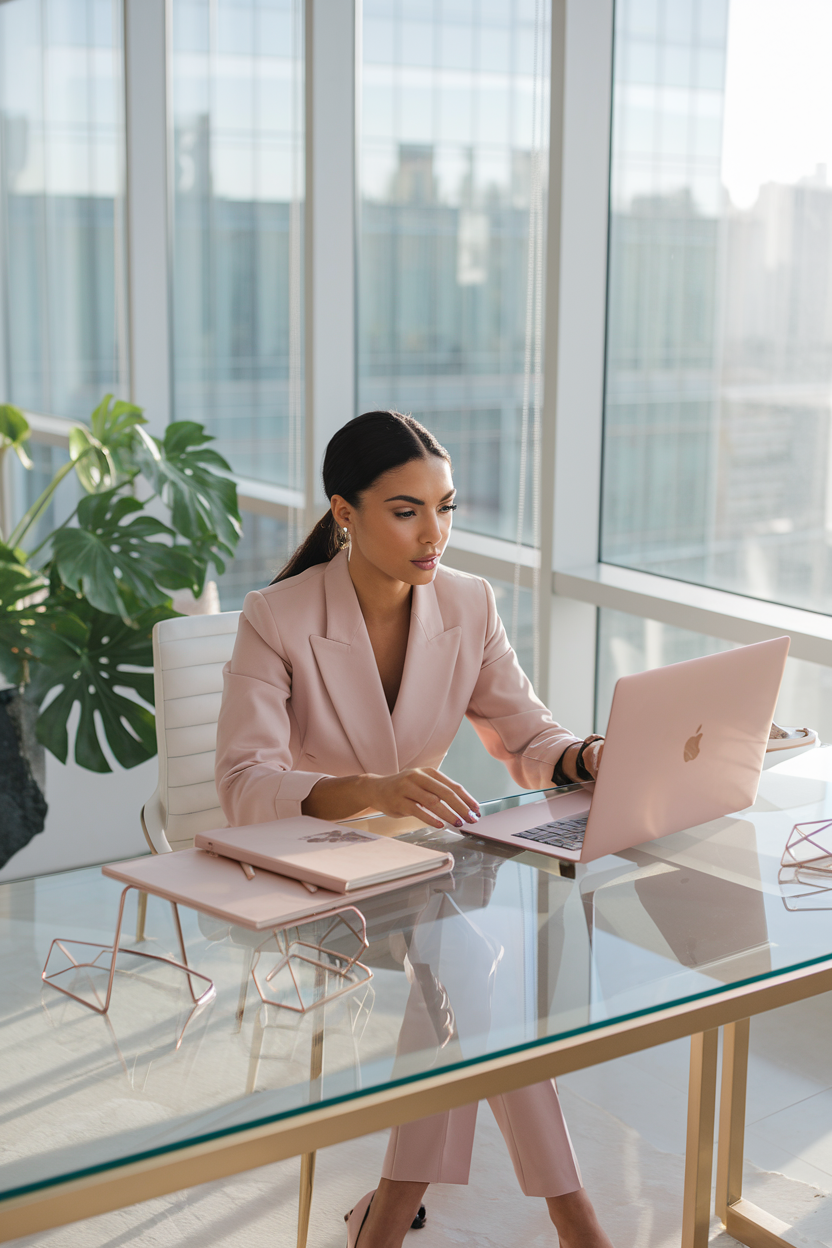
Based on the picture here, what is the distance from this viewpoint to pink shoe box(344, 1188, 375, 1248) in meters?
1.77

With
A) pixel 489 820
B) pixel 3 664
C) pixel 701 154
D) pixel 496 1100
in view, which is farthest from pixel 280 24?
pixel 496 1100

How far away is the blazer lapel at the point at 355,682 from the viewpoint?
5.85 ft

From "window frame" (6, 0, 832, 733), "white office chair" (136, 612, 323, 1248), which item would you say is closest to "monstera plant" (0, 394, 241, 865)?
"white office chair" (136, 612, 323, 1248)

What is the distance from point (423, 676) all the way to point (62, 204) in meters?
4.04

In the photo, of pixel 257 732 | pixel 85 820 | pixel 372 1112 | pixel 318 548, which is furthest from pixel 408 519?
pixel 85 820

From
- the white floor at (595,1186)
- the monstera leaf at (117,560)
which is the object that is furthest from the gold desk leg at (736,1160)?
the monstera leaf at (117,560)

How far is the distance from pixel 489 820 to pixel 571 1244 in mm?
626

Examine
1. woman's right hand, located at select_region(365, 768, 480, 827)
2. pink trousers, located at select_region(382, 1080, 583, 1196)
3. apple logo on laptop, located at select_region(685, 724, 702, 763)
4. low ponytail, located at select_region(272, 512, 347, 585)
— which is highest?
low ponytail, located at select_region(272, 512, 347, 585)

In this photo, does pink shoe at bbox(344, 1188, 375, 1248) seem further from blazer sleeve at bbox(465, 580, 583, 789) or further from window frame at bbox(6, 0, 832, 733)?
window frame at bbox(6, 0, 832, 733)

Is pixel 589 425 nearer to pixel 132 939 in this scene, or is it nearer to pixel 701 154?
pixel 701 154

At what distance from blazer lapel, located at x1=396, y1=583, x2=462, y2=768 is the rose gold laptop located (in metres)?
0.26

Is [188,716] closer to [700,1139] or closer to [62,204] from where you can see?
[700,1139]

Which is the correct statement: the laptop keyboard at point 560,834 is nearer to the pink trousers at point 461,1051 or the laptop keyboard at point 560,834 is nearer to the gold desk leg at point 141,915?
the pink trousers at point 461,1051

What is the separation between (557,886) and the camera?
1.39 metres
